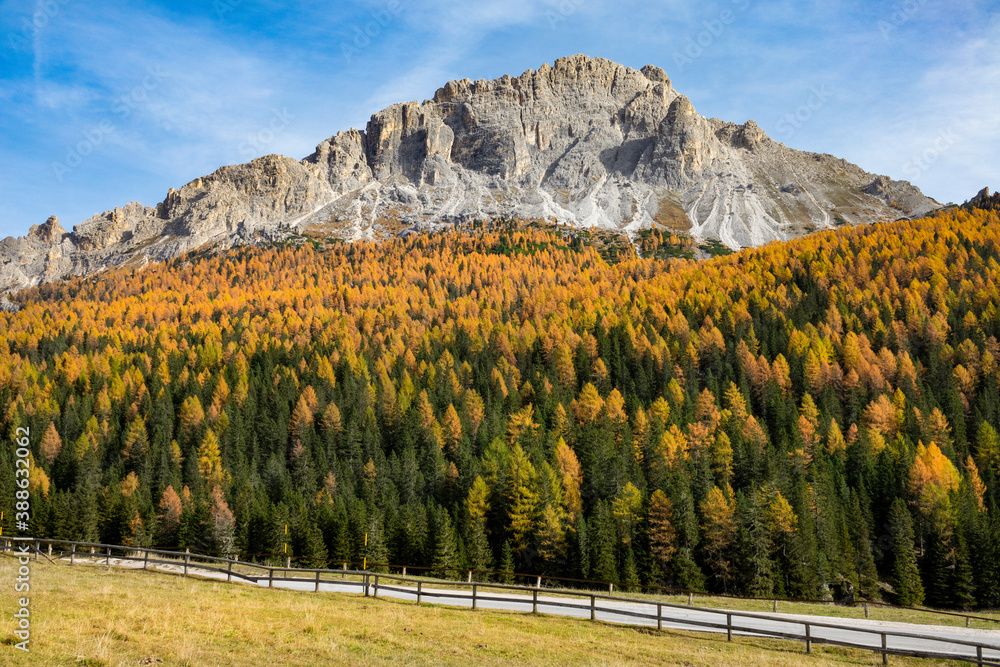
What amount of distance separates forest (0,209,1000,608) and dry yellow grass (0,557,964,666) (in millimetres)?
36144

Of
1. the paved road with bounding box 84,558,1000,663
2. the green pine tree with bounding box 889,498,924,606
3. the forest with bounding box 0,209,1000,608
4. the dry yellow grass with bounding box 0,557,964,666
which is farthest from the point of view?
the forest with bounding box 0,209,1000,608

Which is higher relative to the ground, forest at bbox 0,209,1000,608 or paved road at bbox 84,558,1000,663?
forest at bbox 0,209,1000,608

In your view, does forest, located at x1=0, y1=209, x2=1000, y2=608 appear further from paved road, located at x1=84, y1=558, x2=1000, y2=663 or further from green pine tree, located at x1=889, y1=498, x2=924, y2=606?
paved road, located at x1=84, y1=558, x2=1000, y2=663

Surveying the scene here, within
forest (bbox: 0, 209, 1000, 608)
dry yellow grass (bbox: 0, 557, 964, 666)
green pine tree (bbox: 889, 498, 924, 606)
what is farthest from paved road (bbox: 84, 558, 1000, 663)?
green pine tree (bbox: 889, 498, 924, 606)

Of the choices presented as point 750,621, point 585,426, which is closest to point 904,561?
point 750,621

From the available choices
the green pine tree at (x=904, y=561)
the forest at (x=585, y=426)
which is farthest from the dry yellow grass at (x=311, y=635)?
the green pine tree at (x=904, y=561)

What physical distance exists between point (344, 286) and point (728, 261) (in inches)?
4537

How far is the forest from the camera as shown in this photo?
65.1m

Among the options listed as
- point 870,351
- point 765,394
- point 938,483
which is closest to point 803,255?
point 870,351

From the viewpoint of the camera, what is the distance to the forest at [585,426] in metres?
65.1

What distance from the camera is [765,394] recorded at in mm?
106125

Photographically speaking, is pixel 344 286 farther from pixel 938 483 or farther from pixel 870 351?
pixel 938 483

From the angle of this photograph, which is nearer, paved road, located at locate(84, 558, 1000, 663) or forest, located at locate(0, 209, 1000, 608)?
paved road, located at locate(84, 558, 1000, 663)

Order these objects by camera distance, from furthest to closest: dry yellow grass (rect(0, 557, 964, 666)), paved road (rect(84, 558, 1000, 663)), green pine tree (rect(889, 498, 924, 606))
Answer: green pine tree (rect(889, 498, 924, 606)) < paved road (rect(84, 558, 1000, 663)) < dry yellow grass (rect(0, 557, 964, 666))
